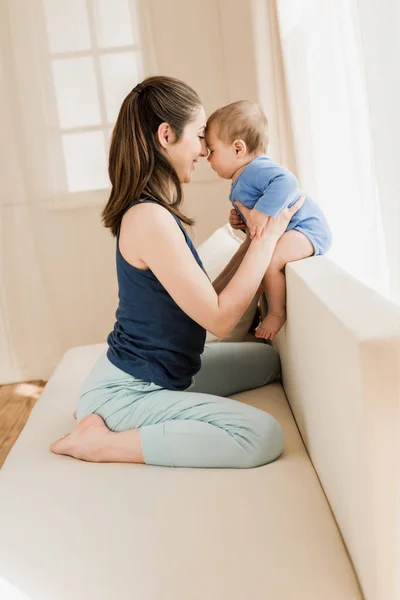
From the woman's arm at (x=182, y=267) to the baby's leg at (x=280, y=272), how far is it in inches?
2.8

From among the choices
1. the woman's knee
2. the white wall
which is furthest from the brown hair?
the white wall

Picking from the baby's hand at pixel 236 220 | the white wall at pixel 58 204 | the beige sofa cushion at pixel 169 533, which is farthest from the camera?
the white wall at pixel 58 204

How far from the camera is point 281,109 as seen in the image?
8.95ft

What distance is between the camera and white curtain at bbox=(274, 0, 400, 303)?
1.43m

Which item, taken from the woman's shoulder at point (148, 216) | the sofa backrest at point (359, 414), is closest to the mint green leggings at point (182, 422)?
the sofa backrest at point (359, 414)

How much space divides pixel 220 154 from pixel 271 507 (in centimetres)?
107

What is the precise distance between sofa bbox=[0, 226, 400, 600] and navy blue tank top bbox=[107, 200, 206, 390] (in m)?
0.27

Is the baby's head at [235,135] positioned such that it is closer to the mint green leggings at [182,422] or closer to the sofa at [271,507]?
the sofa at [271,507]

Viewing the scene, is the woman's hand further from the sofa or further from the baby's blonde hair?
the baby's blonde hair

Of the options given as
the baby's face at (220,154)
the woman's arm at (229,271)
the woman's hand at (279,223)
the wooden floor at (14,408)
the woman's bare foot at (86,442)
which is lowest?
the wooden floor at (14,408)

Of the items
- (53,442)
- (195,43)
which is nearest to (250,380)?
(53,442)

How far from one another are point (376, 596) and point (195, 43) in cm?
328

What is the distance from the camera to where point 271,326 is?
72.7 inches

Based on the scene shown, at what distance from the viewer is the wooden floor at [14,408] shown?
2843 mm
